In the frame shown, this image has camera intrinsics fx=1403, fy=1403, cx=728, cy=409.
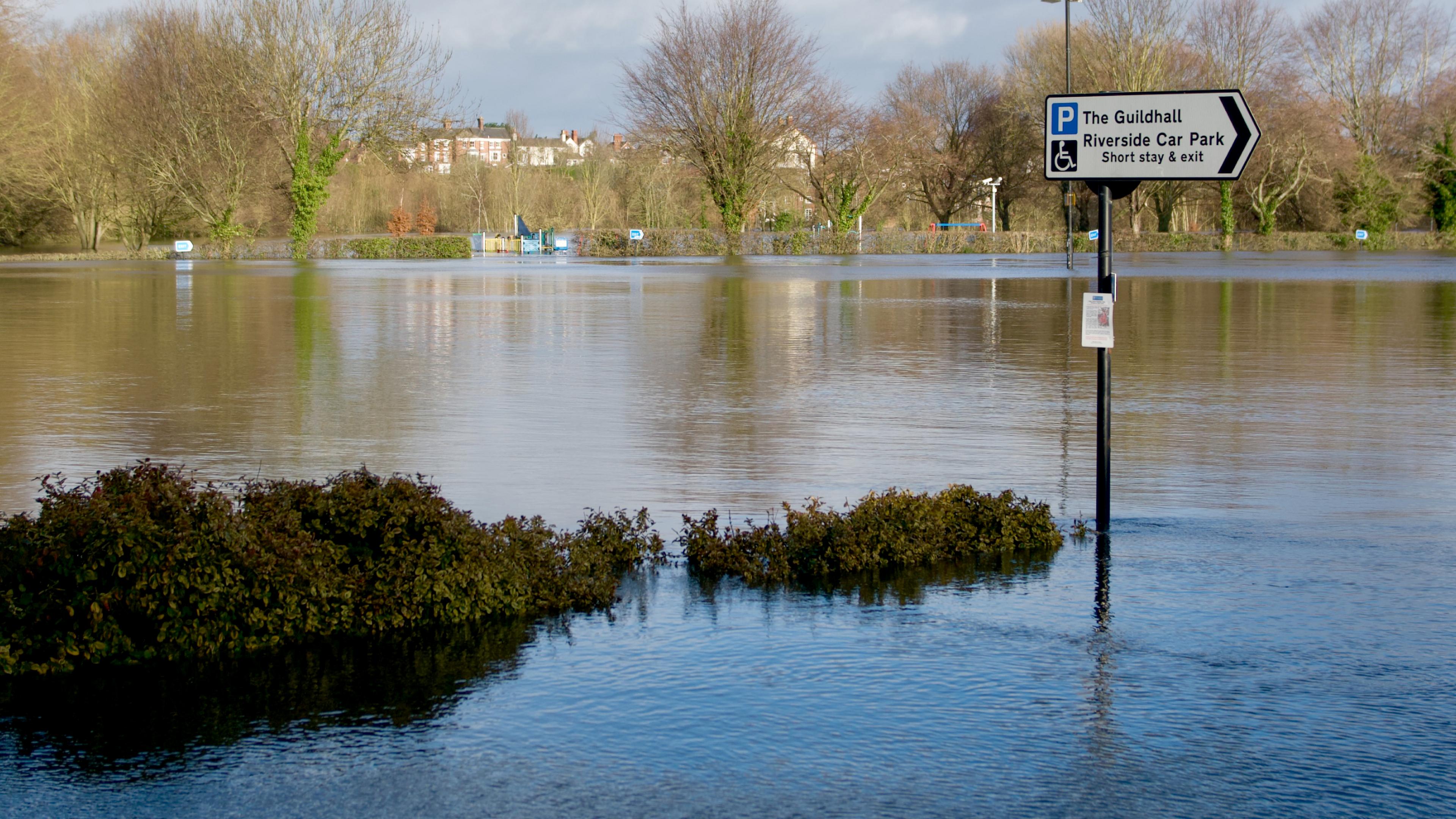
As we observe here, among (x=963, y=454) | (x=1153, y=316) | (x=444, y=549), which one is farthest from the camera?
(x=1153, y=316)

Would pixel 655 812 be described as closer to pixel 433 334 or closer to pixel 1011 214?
pixel 433 334

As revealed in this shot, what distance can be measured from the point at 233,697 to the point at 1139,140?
5.48m

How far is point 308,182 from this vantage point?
59125 millimetres

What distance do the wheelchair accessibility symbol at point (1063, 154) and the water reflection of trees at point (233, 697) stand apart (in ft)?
13.0

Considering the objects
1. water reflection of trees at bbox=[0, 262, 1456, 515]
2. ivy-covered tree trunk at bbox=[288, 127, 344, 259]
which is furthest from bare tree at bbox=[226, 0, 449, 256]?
water reflection of trees at bbox=[0, 262, 1456, 515]

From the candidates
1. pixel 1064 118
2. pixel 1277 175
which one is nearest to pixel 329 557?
pixel 1064 118

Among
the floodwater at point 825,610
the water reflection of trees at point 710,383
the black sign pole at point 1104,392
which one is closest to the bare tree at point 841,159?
the water reflection of trees at point 710,383

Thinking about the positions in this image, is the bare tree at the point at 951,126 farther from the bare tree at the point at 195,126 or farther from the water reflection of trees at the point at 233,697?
the water reflection of trees at the point at 233,697

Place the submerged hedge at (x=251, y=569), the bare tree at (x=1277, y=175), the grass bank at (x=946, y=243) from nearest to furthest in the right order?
the submerged hedge at (x=251, y=569), the grass bank at (x=946, y=243), the bare tree at (x=1277, y=175)

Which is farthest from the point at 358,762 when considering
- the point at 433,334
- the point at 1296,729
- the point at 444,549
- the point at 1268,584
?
the point at 433,334

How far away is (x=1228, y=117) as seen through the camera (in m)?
7.64

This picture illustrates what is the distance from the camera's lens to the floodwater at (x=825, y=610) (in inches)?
176

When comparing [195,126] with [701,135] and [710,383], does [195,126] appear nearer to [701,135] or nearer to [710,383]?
[701,135]

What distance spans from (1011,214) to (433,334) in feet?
268
